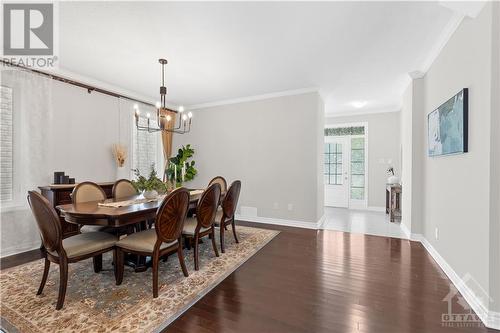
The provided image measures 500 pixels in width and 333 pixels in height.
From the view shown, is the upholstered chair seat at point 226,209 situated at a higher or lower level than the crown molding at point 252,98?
lower

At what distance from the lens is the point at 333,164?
676 centimetres

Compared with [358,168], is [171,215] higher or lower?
lower

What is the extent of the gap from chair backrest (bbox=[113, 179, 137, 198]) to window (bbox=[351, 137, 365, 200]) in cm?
566

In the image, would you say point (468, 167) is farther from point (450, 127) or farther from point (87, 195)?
point (87, 195)

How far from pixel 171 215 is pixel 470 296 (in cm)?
281

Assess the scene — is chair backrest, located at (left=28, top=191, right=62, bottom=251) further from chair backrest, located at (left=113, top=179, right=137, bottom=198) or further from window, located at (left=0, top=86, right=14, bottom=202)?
window, located at (left=0, top=86, right=14, bottom=202)

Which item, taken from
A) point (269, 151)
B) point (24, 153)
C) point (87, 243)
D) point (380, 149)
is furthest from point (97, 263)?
point (380, 149)

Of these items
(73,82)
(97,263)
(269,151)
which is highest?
(73,82)

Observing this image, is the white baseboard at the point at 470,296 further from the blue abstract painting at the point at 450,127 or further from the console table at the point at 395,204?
the console table at the point at 395,204

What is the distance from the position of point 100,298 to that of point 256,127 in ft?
12.6

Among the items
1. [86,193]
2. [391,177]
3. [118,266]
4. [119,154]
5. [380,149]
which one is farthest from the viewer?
[380,149]

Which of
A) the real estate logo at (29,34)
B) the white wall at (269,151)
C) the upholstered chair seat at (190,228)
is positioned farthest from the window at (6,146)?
the white wall at (269,151)

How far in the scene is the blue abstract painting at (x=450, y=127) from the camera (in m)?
2.10

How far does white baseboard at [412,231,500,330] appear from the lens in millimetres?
1722
